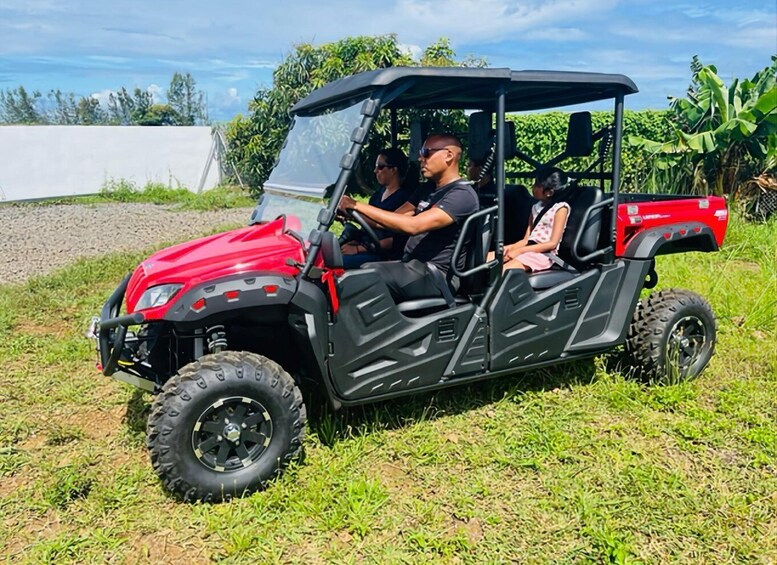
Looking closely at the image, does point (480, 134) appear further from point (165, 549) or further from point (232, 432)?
point (165, 549)

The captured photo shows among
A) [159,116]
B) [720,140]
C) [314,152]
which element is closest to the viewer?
[314,152]

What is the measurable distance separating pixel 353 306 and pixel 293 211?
2.21ft

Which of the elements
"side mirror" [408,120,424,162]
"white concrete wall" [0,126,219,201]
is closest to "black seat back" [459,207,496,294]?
"side mirror" [408,120,424,162]

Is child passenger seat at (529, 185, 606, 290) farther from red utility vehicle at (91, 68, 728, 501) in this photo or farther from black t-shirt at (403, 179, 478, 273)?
black t-shirt at (403, 179, 478, 273)

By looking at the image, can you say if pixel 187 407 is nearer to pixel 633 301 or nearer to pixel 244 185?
pixel 633 301

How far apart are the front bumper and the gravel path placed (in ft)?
14.8

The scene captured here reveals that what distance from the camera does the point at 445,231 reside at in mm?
3570

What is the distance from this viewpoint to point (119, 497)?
10.0 ft

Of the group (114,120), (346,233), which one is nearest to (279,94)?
(346,233)

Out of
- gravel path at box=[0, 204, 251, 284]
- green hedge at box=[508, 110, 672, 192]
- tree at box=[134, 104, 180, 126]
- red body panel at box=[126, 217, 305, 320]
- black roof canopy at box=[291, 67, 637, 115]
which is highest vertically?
tree at box=[134, 104, 180, 126]

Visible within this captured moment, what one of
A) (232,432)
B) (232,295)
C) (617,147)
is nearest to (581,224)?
(617,147)

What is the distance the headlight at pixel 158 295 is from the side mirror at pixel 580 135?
2521 millimetres

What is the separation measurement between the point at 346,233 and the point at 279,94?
906cm

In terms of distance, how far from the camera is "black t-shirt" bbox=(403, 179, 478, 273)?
348cm
